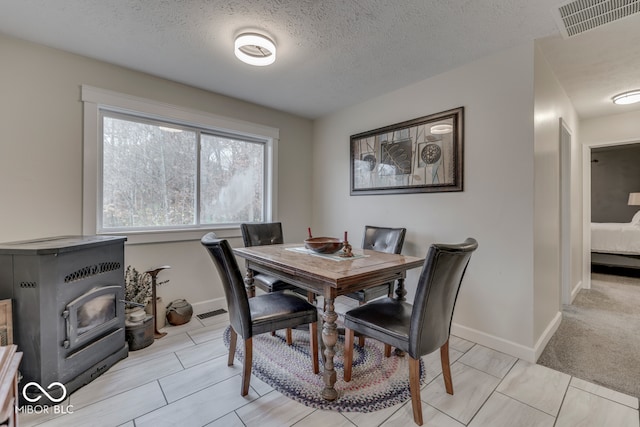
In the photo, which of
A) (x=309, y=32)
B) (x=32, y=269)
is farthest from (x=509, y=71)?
(x=32, y=269)

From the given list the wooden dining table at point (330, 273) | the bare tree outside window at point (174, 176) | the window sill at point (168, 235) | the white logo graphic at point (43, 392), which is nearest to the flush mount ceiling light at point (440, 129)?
the wooden dining table at point (330, 273)

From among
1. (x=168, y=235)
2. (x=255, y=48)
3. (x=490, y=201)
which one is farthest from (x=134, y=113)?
(x=490, y=201)

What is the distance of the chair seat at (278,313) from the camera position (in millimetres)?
1727

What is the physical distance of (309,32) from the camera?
202cm

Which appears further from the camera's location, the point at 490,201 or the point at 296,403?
the point at 490,201

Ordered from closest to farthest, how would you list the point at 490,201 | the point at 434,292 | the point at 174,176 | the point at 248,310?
the point at 434,292 → the point at 248,310 → the point at 490,201 → the point at 174,176

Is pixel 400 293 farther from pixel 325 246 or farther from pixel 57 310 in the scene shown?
pixel 57 310

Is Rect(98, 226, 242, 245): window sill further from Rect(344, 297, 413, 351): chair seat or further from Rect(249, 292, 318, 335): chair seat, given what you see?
Rect(344, 297, 413, 351): chair seat

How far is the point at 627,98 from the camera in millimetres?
3000

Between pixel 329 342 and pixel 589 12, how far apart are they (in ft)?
8.57

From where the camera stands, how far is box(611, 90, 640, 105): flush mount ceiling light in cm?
291

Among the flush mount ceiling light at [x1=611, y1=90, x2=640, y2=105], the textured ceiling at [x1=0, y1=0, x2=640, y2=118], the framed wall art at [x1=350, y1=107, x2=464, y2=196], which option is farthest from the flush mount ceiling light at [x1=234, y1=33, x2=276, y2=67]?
the flush mount ceiling light at [x1=611, y1=90, x2=640, y2=105]

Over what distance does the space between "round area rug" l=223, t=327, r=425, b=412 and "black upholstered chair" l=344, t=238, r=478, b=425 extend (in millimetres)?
247

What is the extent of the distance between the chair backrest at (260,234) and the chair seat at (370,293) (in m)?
1.19
